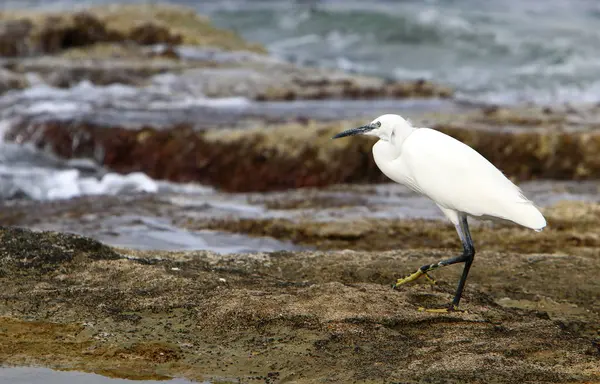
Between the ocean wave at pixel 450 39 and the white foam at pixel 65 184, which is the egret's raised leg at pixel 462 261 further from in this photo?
the ocean wave at pixel 450 39

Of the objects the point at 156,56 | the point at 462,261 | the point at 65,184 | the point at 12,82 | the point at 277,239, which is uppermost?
the point at 462,261

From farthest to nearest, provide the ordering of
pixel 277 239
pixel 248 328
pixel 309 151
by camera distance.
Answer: pixel 309 151, pixel 277 239, pixel 248 328

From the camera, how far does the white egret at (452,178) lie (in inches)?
176

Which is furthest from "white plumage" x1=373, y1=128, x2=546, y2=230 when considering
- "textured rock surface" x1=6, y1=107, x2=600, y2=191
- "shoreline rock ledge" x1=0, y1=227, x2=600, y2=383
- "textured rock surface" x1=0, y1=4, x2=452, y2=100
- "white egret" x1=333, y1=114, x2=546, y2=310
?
"textured rock surface" x1=0, y1=4, x2=452, y2=100

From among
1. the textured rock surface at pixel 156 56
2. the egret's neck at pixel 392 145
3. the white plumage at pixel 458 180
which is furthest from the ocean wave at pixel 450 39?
the white plumage at pixel 458 180

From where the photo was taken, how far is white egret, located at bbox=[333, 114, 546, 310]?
14.7 ft

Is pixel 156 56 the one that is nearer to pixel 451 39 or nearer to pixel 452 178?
pixel 451 39

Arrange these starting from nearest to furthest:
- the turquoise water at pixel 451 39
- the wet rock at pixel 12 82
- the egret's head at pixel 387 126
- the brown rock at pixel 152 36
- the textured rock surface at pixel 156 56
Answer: the egret's head at pixel 387 126, the textured rock surface at pixel 156 56, the wet rock at pixel 12 82, the brown rock at pixel 152 36, the turquoise water at pixel 451 39

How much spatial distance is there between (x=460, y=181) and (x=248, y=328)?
1291mm

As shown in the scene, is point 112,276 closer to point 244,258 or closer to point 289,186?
point 244,258

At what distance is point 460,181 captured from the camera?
4562 millimetres

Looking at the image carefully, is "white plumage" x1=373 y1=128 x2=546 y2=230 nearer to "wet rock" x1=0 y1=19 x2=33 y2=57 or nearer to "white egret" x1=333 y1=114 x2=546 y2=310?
"white egret" x1=333 y1=114 x2=546 y2=310

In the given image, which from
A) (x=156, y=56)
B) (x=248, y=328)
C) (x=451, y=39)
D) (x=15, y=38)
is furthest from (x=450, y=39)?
(x=248, y=328)

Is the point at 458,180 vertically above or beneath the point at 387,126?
beneath
